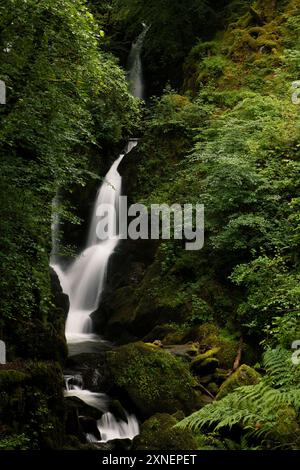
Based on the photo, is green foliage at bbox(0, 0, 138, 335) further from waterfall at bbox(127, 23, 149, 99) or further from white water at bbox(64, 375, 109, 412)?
waterfall at bbox(127, 23, 149, 99)

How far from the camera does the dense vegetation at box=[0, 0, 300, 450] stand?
689 cm

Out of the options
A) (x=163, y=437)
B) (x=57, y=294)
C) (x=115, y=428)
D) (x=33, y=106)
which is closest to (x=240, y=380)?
(x=163, y=437)

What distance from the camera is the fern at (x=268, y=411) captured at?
4879 millimetres

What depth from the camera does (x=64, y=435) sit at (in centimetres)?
785

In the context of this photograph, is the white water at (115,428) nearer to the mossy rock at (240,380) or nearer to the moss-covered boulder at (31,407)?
the moss-covered boulder at (31,407)

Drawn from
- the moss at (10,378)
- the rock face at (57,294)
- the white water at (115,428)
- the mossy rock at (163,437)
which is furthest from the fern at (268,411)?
the rock face at (57,294)

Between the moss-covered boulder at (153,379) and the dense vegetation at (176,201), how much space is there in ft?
0.10

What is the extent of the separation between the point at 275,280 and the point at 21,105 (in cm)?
622

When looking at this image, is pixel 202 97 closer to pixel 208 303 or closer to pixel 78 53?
pixel 208 303

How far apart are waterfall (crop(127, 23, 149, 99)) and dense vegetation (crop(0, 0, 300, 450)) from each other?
2.51 feet

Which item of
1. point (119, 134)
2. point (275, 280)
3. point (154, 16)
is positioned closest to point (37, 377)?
point (275, 280)

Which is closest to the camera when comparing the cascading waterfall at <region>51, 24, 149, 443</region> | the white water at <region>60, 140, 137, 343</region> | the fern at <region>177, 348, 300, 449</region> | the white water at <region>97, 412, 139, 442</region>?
the fern at <region>177, 348, 300, 449</region>

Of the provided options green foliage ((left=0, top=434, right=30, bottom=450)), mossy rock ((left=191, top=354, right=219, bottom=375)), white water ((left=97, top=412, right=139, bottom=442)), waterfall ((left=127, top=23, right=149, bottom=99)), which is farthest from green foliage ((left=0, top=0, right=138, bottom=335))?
waterfall ((left=127, top=23, right=149, bottom=99))

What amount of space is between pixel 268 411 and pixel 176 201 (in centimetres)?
1031
